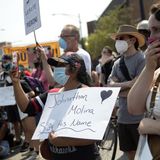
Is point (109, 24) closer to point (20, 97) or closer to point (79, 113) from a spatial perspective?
point (20, 97)

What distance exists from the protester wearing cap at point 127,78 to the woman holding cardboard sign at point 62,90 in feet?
3.73

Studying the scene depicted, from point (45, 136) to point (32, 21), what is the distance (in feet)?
7.24

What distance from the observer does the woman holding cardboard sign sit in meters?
3.11

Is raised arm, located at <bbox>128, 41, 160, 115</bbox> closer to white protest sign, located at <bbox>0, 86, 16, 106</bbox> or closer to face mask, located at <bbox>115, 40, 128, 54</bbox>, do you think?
face mask, located at <bbox>115, 40, 128, 54</bbox>

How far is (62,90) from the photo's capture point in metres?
3.44

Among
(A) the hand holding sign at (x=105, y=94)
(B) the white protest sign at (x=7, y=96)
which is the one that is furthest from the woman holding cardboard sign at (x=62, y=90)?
(B) the white protest sign at (x=7, y=96)

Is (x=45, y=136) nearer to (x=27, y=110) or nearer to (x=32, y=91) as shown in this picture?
(x=27, y=110)

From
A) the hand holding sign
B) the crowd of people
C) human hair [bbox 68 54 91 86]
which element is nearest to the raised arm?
the crowd of people

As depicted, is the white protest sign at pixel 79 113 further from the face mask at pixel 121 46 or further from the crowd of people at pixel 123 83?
the face mask at pixel 121 46

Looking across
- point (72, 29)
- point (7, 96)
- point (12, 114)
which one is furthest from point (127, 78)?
point (12, 114)

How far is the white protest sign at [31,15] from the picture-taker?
4941mm

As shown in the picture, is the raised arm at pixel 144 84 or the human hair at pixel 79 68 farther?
the human hair at pixel 79 68

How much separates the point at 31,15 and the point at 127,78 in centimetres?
136

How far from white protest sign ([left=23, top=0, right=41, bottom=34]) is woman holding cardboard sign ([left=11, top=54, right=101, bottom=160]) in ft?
4.96
